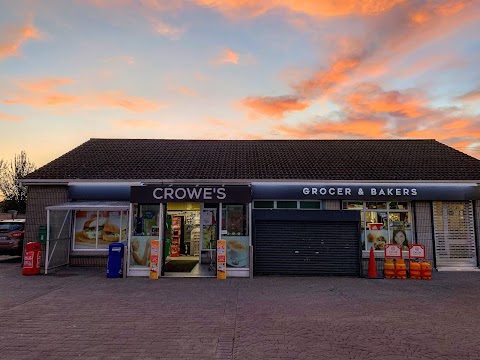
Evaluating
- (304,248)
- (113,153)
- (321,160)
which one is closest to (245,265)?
(304,248)

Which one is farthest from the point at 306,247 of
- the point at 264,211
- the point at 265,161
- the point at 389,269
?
the point at 265,161

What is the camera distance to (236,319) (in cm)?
730

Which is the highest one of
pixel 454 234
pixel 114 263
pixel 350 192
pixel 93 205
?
pixel 350 192

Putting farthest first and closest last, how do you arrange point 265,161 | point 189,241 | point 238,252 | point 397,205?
point 189,241 → point 265,161 → point 397,205 → point 238,252

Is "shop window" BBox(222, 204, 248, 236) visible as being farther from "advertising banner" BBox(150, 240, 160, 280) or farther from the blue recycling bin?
the blue recycling bin

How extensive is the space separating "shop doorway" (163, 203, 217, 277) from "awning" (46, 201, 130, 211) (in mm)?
1963

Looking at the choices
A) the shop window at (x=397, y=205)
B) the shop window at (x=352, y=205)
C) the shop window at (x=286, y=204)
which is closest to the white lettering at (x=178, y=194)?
the shop window at (x=286, y=204)

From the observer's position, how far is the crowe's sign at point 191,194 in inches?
500

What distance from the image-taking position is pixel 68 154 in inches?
678

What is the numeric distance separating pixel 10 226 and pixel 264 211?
39.4 ft

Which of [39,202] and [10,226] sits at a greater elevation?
[39,202]

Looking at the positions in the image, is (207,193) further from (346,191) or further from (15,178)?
(15,178)

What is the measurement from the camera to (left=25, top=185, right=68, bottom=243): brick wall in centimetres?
1408

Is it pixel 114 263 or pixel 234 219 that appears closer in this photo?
pixel 114 263
